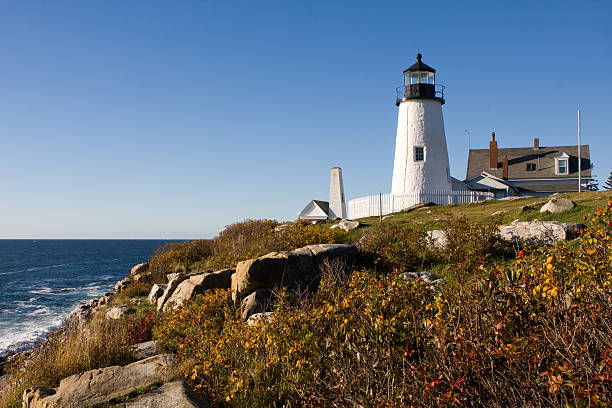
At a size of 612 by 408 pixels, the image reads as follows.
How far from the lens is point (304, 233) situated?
15562 mm

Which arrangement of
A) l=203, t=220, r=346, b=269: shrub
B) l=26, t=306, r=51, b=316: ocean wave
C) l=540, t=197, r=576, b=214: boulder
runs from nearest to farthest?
l=203, t=220, r=346, b=269: shrub
l=540, t=197, r=576, b=214: boulder
l=26, t=306, r=51, b=316: ocean wave

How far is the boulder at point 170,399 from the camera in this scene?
18.4 feet

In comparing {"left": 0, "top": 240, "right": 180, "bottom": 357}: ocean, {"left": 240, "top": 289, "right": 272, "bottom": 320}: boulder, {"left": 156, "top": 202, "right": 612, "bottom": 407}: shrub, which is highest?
{"left": 156, "top": 202, "right": 612, "bottom": 407}: shrub

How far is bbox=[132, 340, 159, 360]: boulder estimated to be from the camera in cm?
860

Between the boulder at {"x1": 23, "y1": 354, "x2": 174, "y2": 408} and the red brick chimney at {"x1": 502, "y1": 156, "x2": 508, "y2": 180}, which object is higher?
the red brick chimney at {"x1": 502, "y1": 156, "x2": 508, "y2": 180}

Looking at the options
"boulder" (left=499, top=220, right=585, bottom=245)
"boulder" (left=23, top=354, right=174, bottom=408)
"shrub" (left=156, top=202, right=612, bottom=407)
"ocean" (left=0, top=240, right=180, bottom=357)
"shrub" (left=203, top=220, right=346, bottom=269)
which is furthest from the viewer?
"ocean" (left=0, top=240, right=180, bottom=357)

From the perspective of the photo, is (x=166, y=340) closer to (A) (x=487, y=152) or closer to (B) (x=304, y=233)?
(B) (x=304, y=233)

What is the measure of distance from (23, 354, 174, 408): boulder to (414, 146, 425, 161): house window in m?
25.1

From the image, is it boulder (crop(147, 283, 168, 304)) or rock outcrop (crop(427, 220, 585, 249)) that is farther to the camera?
boulder (crop(147, 283, 168, 304))

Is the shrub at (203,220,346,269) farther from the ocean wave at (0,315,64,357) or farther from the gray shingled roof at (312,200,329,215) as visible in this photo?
the gray shingled roof at (312,200,329,215)

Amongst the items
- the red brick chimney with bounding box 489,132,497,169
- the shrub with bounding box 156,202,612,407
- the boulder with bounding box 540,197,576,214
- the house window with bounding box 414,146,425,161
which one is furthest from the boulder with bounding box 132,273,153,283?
the red brick chimney with bounding box 489,132,497,169

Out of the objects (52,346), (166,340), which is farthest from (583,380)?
(52,346)

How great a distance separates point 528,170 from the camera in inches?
1575

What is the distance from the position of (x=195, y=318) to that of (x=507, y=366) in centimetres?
600
